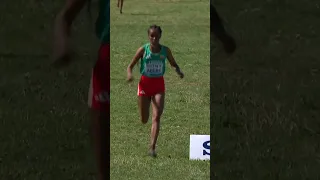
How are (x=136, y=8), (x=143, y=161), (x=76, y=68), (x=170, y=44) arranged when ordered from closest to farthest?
(x=143, y=161)
(x=76, y=68)
(x=170, y=44)
(x=136, y=8)

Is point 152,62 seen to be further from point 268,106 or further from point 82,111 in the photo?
point 268,106

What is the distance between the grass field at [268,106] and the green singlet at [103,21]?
29.1 inches

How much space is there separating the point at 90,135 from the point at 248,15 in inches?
748

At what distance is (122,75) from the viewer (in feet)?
43.9

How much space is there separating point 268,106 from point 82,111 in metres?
2.60

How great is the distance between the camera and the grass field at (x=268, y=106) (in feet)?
24.0

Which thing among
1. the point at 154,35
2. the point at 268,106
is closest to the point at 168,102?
the point at 268,106

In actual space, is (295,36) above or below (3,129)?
above

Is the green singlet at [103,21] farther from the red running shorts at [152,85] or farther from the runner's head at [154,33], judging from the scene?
the red running shorts at [152,85]

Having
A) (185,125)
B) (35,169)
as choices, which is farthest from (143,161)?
(185,125)

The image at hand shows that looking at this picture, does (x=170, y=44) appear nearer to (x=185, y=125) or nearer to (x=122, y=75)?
(x=122, y=75)

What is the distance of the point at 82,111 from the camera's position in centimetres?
944

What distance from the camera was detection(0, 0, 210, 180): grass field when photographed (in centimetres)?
705

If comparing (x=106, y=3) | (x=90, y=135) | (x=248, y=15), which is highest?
(x=248, y=15)
